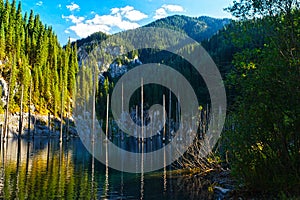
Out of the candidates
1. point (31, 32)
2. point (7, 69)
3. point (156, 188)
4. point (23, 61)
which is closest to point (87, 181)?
A: point (156, 188)

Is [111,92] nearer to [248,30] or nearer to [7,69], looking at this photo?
[7,69]

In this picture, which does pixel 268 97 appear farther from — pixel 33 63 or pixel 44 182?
pixel 33 63

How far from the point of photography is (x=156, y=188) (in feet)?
58.5

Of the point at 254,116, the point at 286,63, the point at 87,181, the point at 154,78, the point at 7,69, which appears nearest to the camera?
the point at 286,63

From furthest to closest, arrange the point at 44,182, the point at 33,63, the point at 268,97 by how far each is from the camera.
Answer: the point at 33,63, the point at 44,182, the point at 268,97

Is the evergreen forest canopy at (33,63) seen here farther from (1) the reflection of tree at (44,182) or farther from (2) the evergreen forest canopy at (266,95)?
(2) the evergreen forest canopy at (266,95)

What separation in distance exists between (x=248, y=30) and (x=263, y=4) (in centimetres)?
112

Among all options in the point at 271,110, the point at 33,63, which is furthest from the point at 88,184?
the point at 33,63

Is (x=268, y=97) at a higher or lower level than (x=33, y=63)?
lower

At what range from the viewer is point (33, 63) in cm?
8750

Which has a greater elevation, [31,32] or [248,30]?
[31,32]

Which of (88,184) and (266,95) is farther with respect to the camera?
(88,184)

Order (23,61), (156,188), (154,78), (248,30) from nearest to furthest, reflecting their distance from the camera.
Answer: (248,30)
(156,188)
(23,61)
(154,78)

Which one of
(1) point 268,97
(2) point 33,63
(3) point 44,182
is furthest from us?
(2) point 33,63
